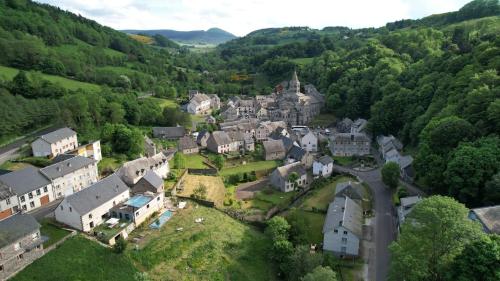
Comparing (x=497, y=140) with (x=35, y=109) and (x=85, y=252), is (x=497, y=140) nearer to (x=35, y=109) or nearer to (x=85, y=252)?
(x=85, y=252)

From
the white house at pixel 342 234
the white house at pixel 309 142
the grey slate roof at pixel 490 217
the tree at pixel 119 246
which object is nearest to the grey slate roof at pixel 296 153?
the white house at pixel 309 142

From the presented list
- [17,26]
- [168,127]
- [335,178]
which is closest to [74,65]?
[17,26]

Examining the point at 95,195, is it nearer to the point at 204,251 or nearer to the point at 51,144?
the point at 204,251

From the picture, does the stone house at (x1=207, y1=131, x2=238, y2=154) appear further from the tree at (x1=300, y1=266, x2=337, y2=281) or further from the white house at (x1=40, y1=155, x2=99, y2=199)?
the tree at (x1=300, y1=266, x2=337, y2=281)

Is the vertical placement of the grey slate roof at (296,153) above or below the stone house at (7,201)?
below

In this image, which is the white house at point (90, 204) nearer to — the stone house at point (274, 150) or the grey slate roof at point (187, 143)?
the grey slate roof at point (187, 143)

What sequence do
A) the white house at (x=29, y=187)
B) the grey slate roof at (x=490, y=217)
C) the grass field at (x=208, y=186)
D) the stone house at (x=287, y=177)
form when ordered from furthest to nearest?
the stone house at (x=287, y=177) < the grass field at (x=208, y=186) < the white house at (x=29, y=187) < the grey slate roof at (x=490, y=217)

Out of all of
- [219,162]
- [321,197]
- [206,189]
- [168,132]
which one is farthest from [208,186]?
[168,132]
